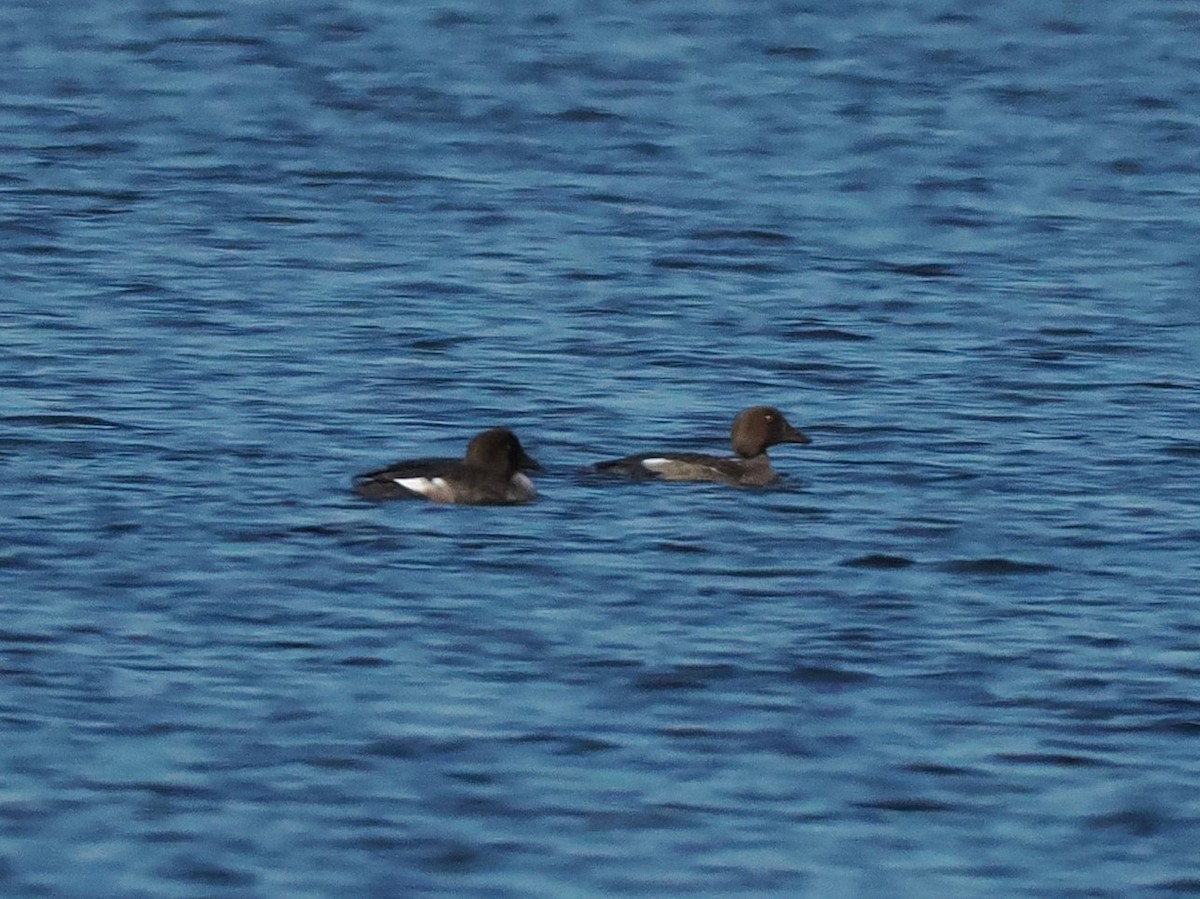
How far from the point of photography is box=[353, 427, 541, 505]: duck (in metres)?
12.6

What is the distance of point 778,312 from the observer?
59.3 ft

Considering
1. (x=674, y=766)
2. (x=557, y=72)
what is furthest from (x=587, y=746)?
(x=557, y=72)

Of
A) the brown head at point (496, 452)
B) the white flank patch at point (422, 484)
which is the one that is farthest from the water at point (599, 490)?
the brown head at point (496, 452)

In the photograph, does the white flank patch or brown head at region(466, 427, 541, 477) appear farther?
brown head at region(466, 427, 541, 477)

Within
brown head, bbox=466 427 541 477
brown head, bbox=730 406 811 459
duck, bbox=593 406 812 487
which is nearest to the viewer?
brown head, bbox=466 427 541 477

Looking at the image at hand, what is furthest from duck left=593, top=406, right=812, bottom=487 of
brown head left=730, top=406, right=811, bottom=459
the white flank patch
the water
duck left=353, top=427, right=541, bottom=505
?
the white flank patch

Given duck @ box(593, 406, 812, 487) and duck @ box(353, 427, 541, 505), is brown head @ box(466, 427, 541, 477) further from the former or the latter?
duck @ box(593, 406, 812, 487)

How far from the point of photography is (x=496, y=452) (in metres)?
13.0

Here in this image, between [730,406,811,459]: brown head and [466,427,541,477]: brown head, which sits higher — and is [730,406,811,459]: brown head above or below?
below

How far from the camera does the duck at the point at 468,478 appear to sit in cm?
1262

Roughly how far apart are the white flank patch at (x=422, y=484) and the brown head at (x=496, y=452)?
0.24 m

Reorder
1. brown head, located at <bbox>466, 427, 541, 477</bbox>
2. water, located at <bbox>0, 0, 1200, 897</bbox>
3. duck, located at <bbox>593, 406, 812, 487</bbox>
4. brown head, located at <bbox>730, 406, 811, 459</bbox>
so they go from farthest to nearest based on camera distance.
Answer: brown head, located at <bbox>730, 406, 811, 459</bbox>, duck, located at <bbox>593, 406, 812, 487</bbox>, brown head, located at <bbox>466, 427, 541, 477</bbox>, water, located at <bbox>0, 0, 1200, 897</bbox>

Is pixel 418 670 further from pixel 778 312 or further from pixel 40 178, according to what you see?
pixel 40 178

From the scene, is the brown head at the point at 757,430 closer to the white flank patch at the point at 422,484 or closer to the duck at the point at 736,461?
the duck at the point at 736,461
